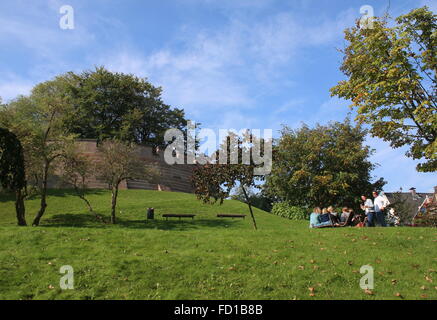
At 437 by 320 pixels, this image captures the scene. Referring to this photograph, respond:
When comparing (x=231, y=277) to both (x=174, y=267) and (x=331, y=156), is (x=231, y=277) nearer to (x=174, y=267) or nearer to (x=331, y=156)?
(x=174, y=267)

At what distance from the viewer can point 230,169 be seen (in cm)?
2002

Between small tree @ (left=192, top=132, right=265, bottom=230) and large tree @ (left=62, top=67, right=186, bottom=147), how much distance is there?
3266 centimetres

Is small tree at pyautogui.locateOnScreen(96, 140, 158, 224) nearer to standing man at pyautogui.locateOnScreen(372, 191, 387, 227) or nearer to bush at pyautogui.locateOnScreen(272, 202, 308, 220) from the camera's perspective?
standing man at pyautogui.locateOnScreen(372, 191, 387, 227)

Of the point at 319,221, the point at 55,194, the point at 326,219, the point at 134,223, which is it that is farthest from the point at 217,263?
the point at 55,194

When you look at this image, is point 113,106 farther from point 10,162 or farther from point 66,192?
point 10,162

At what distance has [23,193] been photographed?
23562 mm

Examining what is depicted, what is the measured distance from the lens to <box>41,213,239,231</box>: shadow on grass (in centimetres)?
2350

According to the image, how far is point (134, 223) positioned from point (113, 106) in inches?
1428

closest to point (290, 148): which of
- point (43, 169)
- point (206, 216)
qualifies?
point (206, 216)

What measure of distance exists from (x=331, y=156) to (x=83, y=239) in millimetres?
31167

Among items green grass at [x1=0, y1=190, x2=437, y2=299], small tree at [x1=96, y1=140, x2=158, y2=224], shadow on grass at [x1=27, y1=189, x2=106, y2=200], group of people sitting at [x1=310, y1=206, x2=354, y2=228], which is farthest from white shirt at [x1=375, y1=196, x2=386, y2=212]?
shadow on grass at [x1=27, y1=189, x2=106, y2=200]

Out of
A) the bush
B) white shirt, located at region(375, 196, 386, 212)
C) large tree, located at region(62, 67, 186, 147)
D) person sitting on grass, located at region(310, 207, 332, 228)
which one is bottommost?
the bush

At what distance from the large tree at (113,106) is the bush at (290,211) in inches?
888

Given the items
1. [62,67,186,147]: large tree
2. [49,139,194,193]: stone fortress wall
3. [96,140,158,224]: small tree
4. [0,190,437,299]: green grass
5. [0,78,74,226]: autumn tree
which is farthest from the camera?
[62,67,186,147]: large tree
